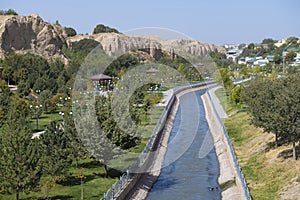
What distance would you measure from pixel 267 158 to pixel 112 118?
1079 cm

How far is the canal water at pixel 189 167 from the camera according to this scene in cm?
2414

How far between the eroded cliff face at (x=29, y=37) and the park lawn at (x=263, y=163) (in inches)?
2404

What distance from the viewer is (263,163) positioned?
26.6 meters

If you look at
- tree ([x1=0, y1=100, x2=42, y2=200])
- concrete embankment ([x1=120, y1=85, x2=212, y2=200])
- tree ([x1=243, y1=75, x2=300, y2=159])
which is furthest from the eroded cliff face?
tree ([x1=0, y1=100, x2=42, y2=200])

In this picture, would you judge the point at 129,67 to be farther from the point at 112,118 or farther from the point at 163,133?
the point at 112,118

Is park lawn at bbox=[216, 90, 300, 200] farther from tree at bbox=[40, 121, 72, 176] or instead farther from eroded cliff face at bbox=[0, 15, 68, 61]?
eroded cliff face at bbox=[0, 15, 68, 61]

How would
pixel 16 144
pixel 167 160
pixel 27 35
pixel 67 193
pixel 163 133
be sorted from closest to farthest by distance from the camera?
pixel 16 144, pixel 67 193, pixel 167 160, pixel 163 133, pixel 27 35

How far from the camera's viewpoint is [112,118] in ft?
75.3

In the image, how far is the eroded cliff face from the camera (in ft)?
280

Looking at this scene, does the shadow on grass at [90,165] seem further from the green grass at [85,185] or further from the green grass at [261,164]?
the green grass at [261,164]

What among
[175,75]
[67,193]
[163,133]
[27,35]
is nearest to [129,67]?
[175,75]

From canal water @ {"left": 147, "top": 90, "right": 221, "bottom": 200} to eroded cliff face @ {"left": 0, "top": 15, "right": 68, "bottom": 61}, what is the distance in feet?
157

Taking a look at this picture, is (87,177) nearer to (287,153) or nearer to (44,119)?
(287,153)

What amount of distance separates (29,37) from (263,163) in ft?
241
